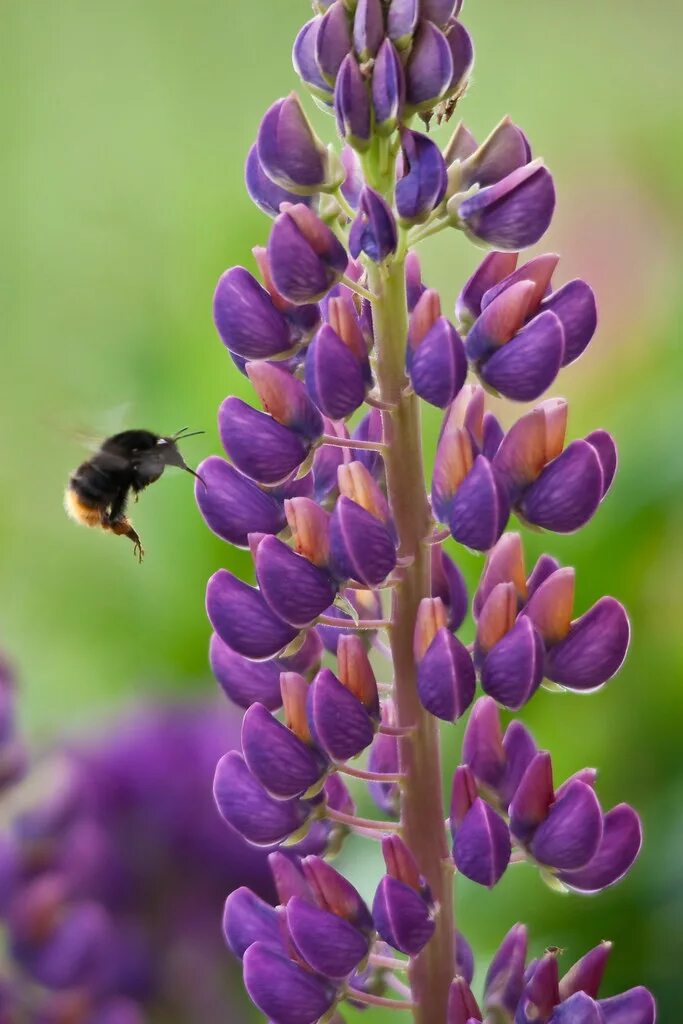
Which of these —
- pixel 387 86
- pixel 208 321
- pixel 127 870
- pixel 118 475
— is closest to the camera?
pixel 387 86

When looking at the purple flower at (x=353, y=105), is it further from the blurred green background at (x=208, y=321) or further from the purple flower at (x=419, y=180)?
the blurred green background at (x=208, y=321)

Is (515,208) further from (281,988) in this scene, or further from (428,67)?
(281,988)

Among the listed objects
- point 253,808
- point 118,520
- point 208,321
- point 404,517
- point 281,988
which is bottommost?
point 281,988

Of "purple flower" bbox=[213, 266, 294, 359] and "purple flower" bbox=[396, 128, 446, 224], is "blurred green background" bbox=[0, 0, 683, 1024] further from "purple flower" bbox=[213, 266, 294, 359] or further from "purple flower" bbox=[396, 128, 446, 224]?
"purple flower" bbox=[396, 128, 446, 224]

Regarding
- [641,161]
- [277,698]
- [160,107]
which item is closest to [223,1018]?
[277,698]

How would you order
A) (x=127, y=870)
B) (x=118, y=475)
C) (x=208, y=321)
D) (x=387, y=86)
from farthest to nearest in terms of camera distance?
(x=208, y=321), (x=127, y=870), (x=118, y=475), (x=387, y=86)

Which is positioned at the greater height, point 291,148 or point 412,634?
point 291,148

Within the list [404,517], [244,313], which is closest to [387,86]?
[244,313]

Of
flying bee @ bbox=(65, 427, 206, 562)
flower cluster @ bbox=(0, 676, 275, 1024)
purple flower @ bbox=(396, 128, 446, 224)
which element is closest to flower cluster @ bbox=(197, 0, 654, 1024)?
purple flower @ bbox=(396, 128, 446, 224)

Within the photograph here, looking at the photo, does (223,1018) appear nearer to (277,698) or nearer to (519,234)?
(277,698)
